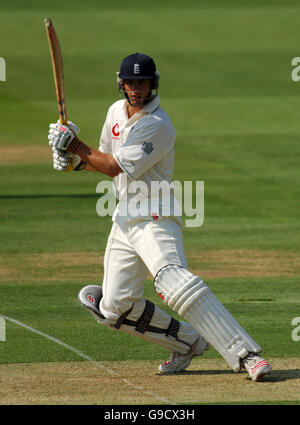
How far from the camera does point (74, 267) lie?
10.6 meters

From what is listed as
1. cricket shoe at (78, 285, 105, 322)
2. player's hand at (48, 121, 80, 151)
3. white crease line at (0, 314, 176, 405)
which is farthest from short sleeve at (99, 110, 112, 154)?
white crease line at (0, 314, 176, 405)

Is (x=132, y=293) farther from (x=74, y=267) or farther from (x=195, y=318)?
(x=74, y=267)

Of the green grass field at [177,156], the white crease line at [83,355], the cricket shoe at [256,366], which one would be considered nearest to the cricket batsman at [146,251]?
the cricket shoe at [256,366]

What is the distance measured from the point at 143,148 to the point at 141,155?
0.16ft

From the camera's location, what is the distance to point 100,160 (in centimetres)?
698

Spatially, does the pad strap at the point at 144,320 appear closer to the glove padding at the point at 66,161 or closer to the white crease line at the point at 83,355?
the white crease line at the point at 83,355

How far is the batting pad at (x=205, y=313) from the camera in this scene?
6754 mm

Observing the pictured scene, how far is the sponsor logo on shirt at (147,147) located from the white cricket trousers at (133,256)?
17.7 inches

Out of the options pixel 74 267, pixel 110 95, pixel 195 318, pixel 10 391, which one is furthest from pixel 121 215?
pixel 110 95

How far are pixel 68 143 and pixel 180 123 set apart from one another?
568 inches

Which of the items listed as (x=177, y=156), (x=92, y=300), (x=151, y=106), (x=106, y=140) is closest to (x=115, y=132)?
(x=106, y=140)

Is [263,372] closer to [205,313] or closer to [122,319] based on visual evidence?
[205,313]

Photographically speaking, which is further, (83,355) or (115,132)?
(83,355)

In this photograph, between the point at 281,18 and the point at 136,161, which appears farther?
the point at 281,18
